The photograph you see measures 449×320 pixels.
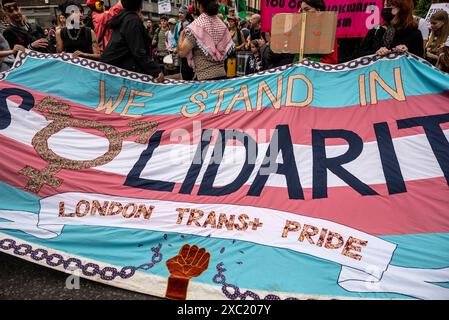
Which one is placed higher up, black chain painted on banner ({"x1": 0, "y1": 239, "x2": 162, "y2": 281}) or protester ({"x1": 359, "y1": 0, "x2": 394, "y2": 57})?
protester ({"x1": 359, "y1": 0, "x2": 394, "y2": 57})

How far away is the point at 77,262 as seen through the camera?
7.54ft

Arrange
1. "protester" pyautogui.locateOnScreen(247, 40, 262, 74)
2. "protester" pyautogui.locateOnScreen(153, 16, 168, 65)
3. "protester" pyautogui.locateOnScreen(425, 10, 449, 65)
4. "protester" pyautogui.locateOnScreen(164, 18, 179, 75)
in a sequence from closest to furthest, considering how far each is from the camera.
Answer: "protester" pyautogui.locateOnScreen(425, 10, 449, 65)
"protester" pyautogui.locateOnScreen(247, 40, 262, 74)
"protester" pyautogui.locateOnScreen(164, 18, 179, 75)
"protester" pyautogui.locateOnScreen(153, 16, 168, 65)

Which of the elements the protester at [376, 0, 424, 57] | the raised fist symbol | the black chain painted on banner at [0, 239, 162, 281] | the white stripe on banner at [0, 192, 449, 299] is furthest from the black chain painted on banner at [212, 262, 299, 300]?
the protester at [376, 0, 424, 57]

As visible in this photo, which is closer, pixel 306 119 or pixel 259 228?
pixel 259 228

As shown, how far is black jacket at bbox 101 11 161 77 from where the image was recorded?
3.61m

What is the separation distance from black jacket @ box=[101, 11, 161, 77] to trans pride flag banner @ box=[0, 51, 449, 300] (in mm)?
210

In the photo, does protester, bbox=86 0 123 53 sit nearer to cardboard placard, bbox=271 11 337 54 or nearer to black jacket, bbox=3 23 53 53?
black jacket, bbox=3 23 53 53

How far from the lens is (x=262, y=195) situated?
254 centimetres

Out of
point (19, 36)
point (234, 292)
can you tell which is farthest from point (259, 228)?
point (19, 36)

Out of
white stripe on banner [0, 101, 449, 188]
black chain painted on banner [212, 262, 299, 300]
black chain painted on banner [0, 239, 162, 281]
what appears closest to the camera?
black chain painted on banner [212, 262, 299, 300]

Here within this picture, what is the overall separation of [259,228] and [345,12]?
12.6 ft

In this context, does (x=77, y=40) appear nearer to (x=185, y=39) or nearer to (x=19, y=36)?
(x=19, y=36)

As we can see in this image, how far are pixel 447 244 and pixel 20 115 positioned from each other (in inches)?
134
